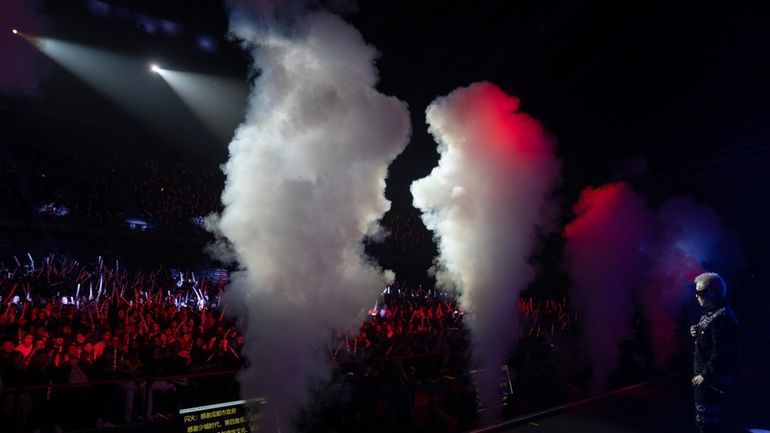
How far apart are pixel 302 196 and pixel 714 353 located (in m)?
5.24

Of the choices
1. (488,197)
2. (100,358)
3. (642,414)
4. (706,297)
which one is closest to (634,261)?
(488,197)

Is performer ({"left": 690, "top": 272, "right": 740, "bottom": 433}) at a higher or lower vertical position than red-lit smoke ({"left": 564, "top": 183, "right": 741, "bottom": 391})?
lower

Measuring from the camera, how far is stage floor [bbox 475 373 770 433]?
274 inches

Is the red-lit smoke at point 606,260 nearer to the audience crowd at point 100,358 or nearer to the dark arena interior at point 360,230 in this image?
the dark arena interior at point 360,230

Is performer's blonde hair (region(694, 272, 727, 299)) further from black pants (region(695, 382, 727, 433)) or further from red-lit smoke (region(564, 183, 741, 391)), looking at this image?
red-lit smoke (region(564, 183, 741, 391))

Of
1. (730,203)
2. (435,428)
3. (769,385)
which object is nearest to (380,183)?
(435,428)

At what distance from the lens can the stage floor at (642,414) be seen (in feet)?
22.8

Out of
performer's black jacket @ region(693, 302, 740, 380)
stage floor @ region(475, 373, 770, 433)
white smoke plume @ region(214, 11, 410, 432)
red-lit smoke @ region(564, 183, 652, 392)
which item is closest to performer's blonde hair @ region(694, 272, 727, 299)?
performer's black jacket @ region(693, 302, 740, 380)

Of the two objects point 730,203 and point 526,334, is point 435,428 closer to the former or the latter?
point 526,334

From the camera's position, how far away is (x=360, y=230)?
300 inches

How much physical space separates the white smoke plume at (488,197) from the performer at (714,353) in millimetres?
4855

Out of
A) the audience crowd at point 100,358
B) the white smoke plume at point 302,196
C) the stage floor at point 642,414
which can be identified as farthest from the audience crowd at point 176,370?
the stage floor at point 642,414

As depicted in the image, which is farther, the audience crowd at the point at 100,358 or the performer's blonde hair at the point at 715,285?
the audience crowd at the point at 100,358

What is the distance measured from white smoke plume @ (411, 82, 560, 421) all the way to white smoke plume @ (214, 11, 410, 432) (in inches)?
119
